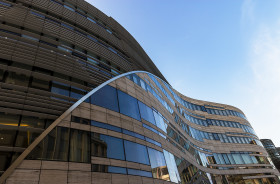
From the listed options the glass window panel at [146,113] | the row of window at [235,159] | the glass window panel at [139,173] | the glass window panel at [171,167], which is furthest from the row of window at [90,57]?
the row of window at [235,159]

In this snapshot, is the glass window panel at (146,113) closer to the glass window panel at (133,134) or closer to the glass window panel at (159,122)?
the glass window panel at (159,122)

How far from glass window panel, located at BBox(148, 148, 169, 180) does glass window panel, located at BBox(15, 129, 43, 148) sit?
9472mm

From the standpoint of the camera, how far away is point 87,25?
2267cm

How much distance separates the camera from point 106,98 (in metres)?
14.3

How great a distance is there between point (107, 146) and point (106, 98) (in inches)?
163

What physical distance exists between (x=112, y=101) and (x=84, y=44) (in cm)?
869

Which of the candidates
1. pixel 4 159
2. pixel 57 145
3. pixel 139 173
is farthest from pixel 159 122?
pixel 4 159

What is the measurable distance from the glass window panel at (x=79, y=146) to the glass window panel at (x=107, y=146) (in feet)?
1.44

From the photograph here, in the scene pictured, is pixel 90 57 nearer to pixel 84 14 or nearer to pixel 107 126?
pixel 107 126

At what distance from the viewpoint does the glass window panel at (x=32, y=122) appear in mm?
9891

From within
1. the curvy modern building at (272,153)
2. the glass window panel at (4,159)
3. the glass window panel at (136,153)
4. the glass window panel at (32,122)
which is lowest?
the glass window panel at (4,159)

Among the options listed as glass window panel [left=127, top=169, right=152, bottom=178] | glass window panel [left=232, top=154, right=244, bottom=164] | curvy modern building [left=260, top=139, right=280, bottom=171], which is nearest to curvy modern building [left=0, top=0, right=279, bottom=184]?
glass window panel [left=127, top=169, right=152, bottom=178]

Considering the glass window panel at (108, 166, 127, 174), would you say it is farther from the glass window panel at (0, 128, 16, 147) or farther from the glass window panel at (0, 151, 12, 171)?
the glass window panel at (0, 128, 16, 147)

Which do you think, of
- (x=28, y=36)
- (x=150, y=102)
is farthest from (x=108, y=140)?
(x=28, y=36)
